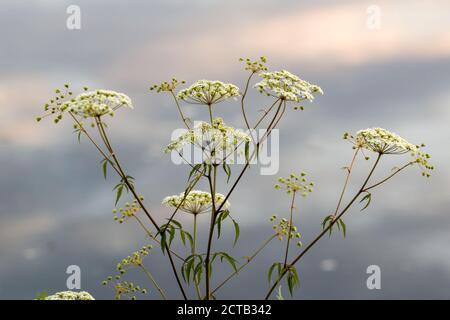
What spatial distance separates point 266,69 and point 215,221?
8.07 feet

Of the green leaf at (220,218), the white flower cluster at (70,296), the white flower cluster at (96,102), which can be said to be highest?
the white flower cluster at (96,102)

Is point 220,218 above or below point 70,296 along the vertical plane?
above

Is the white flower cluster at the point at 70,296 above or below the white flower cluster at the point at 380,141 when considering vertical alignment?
below

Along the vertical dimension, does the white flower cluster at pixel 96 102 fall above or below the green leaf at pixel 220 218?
above

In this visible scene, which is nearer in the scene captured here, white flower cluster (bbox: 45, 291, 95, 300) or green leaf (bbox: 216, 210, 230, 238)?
white flower cluster (bbox: 45, 291, 95, 300)

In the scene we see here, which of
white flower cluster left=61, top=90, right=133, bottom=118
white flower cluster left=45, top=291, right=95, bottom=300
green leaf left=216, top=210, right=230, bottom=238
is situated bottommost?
white flower cluster left=45, top=291, right=95, bottom=300

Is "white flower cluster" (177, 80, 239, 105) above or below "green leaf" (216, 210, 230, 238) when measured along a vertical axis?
above

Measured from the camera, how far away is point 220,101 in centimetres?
989

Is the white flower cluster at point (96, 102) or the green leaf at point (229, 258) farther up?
the white flower cluster at point (96, 102)

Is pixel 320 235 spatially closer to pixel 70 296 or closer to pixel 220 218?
pixel 220 218

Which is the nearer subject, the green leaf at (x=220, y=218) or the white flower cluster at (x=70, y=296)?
the white flower cluster at (x=70, y=296)

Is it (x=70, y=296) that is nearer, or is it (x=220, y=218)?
(x=70, y=296)
